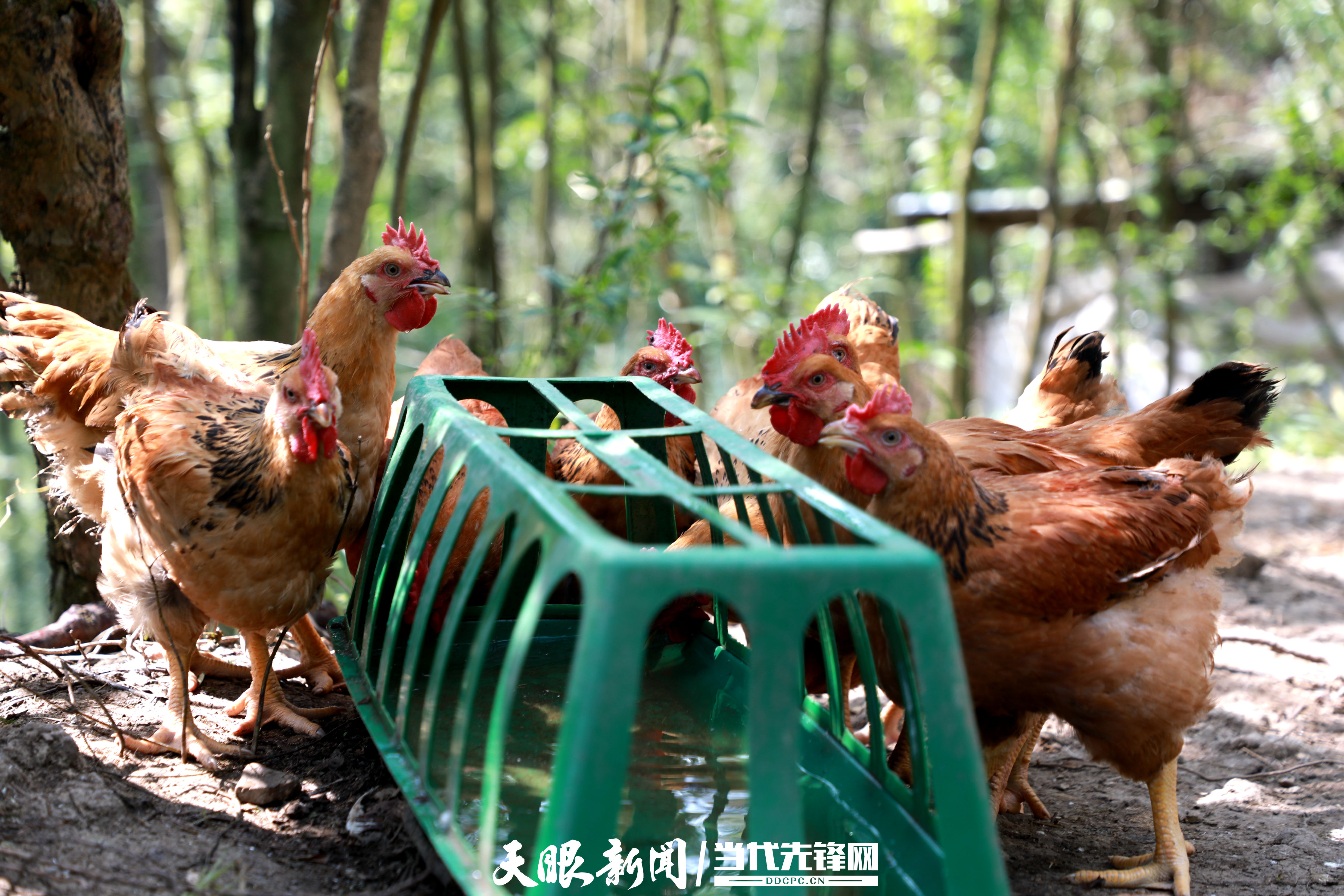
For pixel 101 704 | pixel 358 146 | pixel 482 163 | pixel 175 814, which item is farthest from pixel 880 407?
pixel 482 163

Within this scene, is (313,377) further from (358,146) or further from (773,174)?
(773,174)

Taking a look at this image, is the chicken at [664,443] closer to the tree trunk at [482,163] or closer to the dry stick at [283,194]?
the dry stick at [283,194]

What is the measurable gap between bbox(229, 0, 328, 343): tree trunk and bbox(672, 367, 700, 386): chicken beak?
232 centimetres

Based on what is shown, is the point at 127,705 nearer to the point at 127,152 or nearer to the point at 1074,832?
the point at 127,152

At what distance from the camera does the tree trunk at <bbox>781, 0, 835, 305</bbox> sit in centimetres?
886

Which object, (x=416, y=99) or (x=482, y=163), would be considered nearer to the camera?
(x=416, y=99)

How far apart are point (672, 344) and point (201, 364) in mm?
1935

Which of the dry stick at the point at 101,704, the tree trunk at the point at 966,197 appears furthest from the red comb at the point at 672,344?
the tree trunk at the point at 966,197

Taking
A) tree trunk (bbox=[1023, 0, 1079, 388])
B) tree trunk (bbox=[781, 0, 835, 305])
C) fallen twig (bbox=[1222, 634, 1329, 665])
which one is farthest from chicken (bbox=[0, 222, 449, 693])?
tree trunk (bbox=[1023, 0, 1079, 388])

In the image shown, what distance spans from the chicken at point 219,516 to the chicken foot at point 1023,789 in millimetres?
2580

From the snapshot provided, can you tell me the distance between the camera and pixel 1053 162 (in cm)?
893

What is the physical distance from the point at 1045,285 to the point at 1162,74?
268 centimetres

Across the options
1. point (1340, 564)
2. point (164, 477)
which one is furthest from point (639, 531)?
point (1340, 564)

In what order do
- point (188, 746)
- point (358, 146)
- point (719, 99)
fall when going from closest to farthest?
point (188, 746), point (358, 146), point (719, 99)
